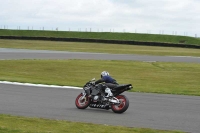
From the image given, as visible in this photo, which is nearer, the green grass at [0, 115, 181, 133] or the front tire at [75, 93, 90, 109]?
the green grass at [0, 115, 181, 133]

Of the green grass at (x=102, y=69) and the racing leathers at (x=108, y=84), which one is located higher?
the racing leathers at (x=108, y=84)

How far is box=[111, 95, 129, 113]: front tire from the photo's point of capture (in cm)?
1415

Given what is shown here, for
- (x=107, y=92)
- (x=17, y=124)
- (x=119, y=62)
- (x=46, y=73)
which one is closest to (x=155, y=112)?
(x=107, y=92)

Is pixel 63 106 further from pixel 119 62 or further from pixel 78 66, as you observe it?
pixel 119 62

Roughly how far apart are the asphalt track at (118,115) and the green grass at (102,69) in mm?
5419

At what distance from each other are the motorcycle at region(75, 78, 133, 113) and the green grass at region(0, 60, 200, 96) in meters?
8.94

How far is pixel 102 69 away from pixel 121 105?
18419 mm

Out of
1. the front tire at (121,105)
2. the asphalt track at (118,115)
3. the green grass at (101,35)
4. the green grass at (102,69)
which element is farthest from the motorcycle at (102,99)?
the green grass at (101,35)

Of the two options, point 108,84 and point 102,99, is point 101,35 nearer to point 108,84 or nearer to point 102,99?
point 102,99

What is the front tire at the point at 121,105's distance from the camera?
46.4ft

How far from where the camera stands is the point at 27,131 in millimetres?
10719

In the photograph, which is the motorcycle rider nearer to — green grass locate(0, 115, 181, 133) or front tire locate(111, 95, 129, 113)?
front tire locate(111, 95, 129, 113)

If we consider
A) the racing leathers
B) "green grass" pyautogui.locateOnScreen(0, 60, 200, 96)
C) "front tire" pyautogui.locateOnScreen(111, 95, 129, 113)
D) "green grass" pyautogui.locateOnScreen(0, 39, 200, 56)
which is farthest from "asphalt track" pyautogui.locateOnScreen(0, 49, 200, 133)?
"green grass" pyautogui.locateOnScreen(0, 39, 200, 56)

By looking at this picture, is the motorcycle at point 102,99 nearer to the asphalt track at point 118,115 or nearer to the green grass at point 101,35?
the asphalt track at point 118,115
